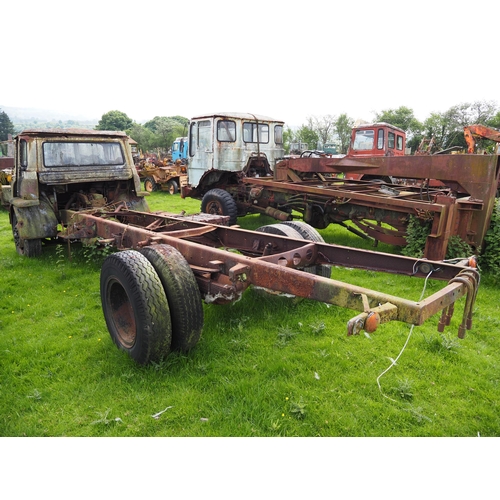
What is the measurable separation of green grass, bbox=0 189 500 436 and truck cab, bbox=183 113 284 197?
15.6ft

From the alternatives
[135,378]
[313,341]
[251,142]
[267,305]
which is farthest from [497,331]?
[251,142]

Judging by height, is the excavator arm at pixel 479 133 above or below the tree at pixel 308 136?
below

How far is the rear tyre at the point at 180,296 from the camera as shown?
3002mm

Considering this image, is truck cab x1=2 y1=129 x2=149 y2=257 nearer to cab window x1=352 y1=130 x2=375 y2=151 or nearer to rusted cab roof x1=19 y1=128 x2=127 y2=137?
rusted cab roof x1=19 y1=128 x2=127 y2=137

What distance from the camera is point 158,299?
115 inches

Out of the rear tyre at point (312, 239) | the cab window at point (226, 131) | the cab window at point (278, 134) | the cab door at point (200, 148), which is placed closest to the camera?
the rear tyre at point (312, 239)

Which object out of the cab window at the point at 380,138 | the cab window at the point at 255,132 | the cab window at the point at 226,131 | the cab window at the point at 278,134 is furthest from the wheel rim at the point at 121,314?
the cab window at the point at 380,138

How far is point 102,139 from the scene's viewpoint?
249 inches

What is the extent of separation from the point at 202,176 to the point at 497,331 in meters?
6.51

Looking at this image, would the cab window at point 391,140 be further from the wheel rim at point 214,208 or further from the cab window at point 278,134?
the wheel rim at point 214,208

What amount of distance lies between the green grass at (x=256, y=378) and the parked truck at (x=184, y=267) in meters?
0.36
